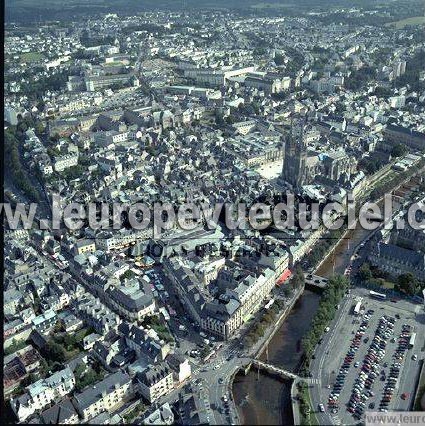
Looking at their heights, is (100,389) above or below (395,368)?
below

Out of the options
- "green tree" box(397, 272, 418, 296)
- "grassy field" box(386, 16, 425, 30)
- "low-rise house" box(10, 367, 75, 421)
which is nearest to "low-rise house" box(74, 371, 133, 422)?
"low-rise house" box(10, 367, 75, 421)

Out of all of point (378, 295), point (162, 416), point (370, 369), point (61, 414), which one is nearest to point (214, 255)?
point (378, 295)

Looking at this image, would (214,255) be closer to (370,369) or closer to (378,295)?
(378,295)

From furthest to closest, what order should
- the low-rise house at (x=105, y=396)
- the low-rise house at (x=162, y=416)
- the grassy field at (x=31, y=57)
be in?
the grassy field at (x=31, y=57), the low-rise house at (x=105, y=396), the low-rise house at (x=162, y=416)

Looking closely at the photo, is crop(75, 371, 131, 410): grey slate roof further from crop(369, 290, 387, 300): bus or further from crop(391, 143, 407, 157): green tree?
crop(391, 143, 407, 157): green tree

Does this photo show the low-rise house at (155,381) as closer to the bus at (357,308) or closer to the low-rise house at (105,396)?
the low-rise house at (105,396)

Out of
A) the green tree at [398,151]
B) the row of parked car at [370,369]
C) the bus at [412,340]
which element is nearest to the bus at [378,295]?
the row of parked car at [370,369]

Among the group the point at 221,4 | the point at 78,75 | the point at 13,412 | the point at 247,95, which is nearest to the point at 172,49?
the point at 78,75
